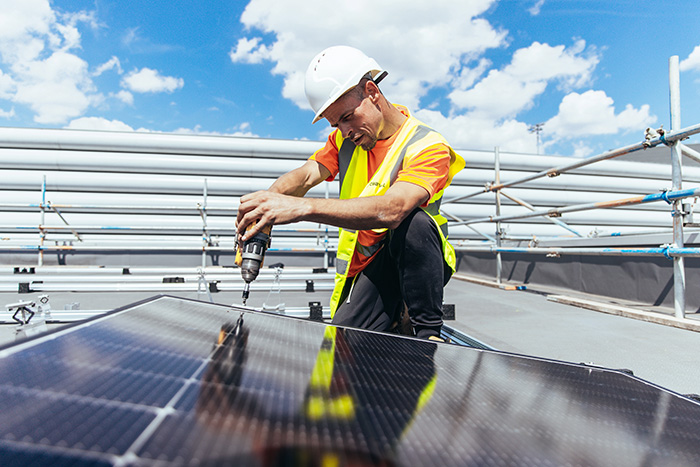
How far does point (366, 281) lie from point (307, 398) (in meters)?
1.12

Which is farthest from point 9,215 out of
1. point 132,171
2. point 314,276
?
point 314,276

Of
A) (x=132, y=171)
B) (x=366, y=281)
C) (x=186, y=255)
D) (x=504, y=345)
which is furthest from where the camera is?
(x=132, y=171)

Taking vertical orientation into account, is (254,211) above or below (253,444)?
above

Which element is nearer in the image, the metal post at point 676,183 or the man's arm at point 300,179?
the man's arm at point 300,179

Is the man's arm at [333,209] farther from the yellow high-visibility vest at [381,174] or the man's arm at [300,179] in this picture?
the man's arm at [300,179]

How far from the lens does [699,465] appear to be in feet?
1.75

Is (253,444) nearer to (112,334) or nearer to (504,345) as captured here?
(112,334)

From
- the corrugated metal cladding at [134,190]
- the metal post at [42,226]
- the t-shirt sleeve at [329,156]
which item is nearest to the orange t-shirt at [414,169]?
the t-shirt sleeve at [329,156]

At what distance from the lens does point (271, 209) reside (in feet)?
3.59

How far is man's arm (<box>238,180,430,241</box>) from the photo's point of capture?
1097mm

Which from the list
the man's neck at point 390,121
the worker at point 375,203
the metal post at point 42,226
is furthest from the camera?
the metal post at point 42,226

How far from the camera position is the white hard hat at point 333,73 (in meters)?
1.47

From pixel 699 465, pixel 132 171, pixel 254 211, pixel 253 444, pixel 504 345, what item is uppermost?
pixel 132 171

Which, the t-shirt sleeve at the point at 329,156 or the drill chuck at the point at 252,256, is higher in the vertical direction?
the t-shirt sleeve at the point at 329,156
